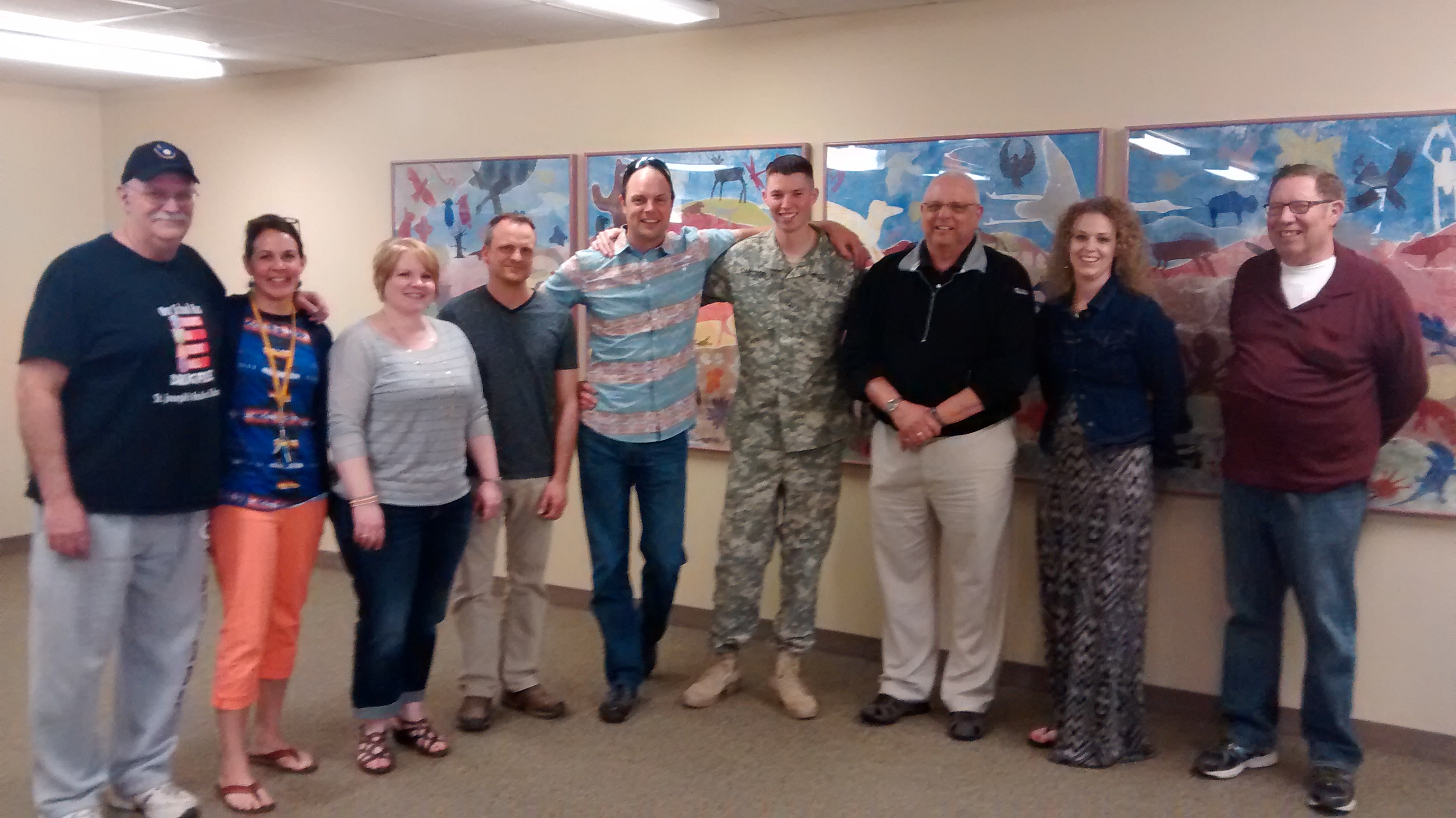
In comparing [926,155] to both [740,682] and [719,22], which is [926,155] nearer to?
[719,22]

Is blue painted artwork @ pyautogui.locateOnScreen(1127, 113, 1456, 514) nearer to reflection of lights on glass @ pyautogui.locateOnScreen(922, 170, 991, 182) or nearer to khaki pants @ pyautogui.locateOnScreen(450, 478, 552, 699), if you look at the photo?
reflection of lights on glass @ pyautogui.locateOnScreen(922, 170, 991, 182)

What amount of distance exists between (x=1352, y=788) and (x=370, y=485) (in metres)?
2.73

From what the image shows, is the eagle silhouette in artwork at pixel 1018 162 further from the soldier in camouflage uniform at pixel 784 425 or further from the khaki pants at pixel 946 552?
the khaki pants at pixel 946 552

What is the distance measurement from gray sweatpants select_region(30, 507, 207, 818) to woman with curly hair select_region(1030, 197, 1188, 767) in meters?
2.37

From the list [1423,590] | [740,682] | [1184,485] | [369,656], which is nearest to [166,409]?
[369,656]

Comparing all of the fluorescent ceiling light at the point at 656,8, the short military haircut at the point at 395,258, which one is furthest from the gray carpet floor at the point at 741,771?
the fluorescent ceiling light at the point at 656,8

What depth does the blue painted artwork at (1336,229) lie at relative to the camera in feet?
10.2

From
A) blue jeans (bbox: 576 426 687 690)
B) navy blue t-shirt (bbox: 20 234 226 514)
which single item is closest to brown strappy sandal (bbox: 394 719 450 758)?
blue jeans (bbox: 576 426 687 690)

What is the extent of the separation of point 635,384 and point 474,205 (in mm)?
1786

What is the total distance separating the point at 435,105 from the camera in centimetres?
491

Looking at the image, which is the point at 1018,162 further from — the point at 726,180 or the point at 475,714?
the point at 475,714

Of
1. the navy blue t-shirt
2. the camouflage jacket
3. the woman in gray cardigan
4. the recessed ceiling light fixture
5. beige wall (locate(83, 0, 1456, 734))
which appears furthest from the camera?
the recessed ceiling light fixture

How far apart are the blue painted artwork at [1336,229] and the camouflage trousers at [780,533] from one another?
1.11m

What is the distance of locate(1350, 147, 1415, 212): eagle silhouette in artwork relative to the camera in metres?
3.11
